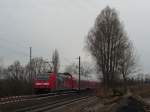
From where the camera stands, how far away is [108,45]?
208ft

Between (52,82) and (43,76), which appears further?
(43,76)

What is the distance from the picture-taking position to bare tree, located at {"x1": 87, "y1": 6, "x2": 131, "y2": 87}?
62.8 metres

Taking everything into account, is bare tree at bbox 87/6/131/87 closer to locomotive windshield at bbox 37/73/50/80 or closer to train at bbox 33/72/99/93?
train at bbox 33/72/99/93

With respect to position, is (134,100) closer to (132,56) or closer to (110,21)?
(110,21)

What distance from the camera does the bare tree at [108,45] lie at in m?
62.8

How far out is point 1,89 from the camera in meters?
49.1

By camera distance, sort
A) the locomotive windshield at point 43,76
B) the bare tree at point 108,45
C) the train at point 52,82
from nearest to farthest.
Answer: the train at point 52,82
the locomotive windshield at point 43,76
the bare tree at point 108,45

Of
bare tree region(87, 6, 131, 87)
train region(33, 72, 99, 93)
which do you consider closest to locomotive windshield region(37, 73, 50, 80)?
train region(33, 72, 99, 93)

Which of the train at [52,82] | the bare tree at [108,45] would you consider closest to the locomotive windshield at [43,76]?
the train at [52,82]

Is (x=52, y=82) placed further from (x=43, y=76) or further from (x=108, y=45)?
(x=108, y=45)

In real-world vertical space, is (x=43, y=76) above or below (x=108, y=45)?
below

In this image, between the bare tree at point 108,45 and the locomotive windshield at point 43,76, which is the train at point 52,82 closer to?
the locomotive windshield at point 43,76

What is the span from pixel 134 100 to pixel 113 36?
47164mm

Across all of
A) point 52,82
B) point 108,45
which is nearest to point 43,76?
point 52,82
